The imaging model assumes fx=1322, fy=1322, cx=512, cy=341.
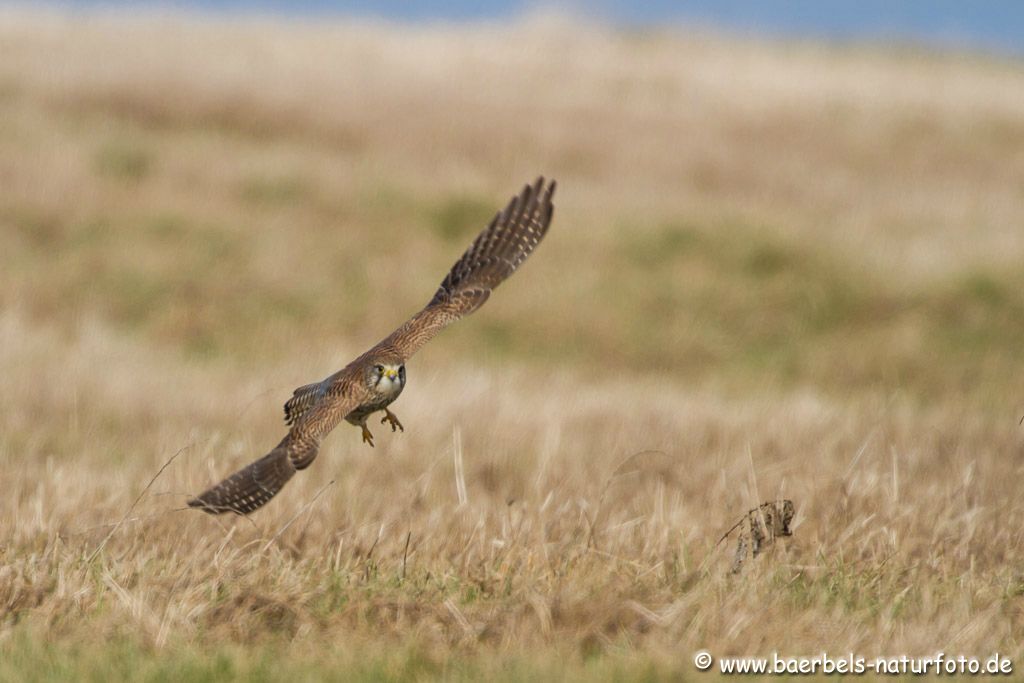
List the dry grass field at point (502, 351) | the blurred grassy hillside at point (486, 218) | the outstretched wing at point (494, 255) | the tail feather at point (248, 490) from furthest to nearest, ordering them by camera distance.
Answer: the blurred grassy hillside at point (486, 218), the outstretched wing at point (494, 255), the dry grass field at point (502, 351), the tail feather at point (248, 490)

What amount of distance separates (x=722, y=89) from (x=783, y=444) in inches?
777

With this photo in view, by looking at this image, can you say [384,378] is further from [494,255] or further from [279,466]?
[494,255]

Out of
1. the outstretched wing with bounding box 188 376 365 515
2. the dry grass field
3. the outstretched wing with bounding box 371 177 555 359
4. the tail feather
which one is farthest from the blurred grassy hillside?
the tail feather

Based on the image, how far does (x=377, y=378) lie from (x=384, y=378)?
0.03 metres

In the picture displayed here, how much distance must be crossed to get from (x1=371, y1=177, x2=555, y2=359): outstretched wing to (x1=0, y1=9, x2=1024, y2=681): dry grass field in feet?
2.52

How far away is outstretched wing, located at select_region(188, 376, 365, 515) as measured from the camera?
4.21 meters

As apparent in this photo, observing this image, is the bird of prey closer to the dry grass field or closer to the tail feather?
the tail feather

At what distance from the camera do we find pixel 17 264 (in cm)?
1379

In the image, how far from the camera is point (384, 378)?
446 centimetres

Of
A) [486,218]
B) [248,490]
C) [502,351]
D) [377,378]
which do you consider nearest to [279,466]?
[248,490]

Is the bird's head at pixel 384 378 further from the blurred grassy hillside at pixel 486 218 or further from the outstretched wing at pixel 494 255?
the blurred grassy hillside at pixel 486 218

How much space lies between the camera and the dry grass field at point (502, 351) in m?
4.41

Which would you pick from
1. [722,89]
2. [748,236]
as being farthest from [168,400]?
[722,89]

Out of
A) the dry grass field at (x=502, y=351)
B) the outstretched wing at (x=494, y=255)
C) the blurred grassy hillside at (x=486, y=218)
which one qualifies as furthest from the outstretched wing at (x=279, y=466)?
the blurred grassy hillside at (x=486, y=218)
